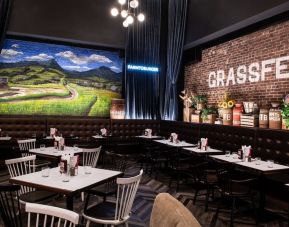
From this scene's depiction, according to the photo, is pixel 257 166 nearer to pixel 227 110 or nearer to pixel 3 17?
pixel 227 110

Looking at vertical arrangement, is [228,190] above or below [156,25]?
below

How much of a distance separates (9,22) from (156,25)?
4.00 metres

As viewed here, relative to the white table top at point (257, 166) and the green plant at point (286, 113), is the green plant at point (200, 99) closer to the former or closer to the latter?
the green plant at point (286, 113)

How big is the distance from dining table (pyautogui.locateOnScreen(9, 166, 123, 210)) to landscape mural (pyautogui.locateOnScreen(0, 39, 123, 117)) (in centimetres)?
477

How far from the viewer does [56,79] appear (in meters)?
7.99

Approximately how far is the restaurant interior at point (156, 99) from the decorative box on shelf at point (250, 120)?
0.02m

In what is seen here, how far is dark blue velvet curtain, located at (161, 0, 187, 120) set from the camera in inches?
335

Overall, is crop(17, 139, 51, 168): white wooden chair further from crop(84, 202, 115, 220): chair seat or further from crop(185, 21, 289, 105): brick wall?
crop(185, 21, 289, 105): brick wall

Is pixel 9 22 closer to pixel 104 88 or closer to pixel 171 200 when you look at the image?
pixel 104 88

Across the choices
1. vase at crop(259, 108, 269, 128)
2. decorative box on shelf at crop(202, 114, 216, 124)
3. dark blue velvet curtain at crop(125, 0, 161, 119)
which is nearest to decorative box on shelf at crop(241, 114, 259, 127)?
vase at crop(259, 108, 269, 128)

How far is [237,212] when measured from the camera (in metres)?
4.34

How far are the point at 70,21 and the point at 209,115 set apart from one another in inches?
169

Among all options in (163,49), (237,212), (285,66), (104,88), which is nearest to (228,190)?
(237,212)

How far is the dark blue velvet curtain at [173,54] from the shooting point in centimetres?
852
